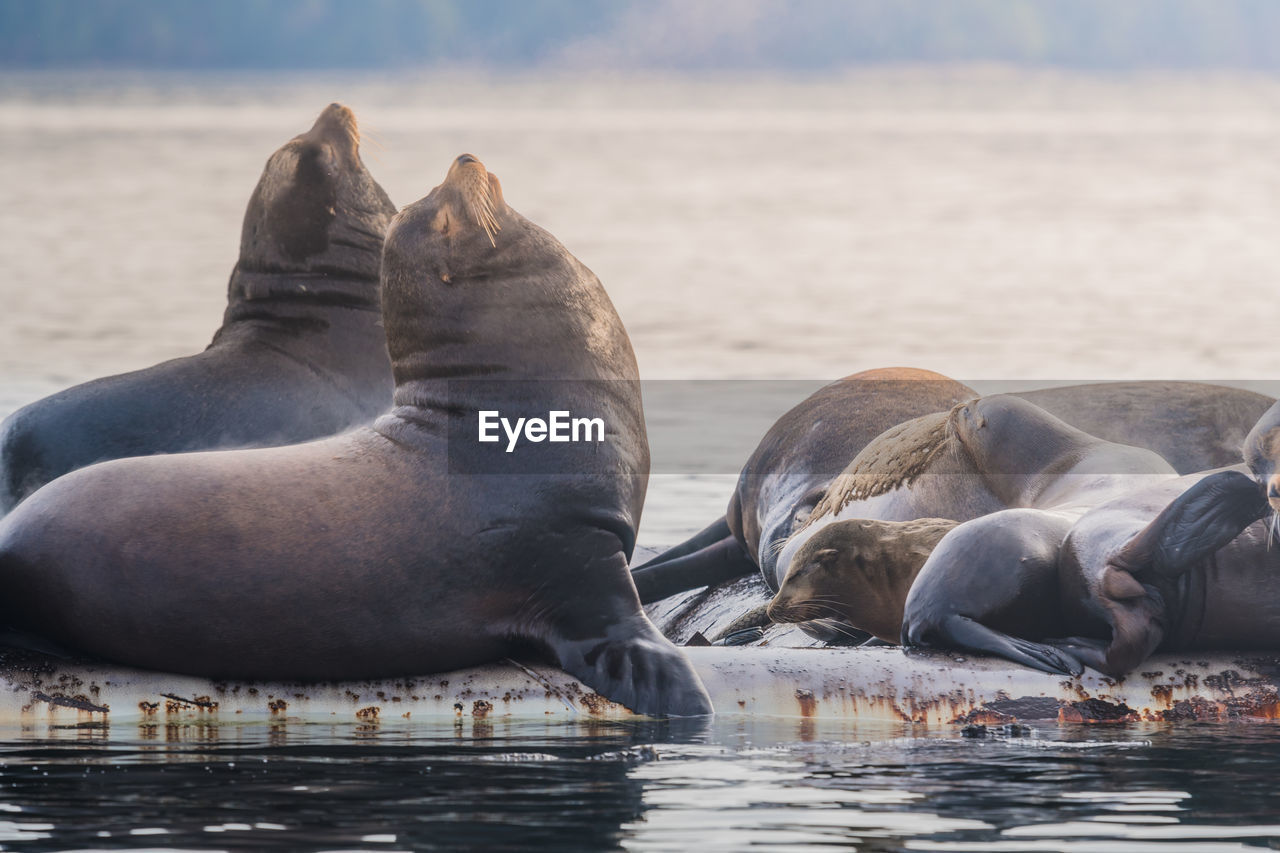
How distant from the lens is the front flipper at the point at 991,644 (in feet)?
24.2

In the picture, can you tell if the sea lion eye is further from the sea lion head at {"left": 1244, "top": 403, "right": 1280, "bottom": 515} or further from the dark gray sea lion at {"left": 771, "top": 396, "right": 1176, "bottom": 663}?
the sea lion head at {"left": 1244, "top": 403, "right": 1280, "bottom": 515}

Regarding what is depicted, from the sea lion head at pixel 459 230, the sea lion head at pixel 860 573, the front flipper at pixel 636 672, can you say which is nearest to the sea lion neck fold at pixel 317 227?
the sea lion head at pixel 459 230

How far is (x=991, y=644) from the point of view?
748cm

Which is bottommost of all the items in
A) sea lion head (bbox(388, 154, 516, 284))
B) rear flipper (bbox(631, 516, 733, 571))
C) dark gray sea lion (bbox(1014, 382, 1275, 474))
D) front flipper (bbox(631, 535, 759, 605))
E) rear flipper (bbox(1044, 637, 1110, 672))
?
rear flipper (bbox(1044, 637, 1110, 672))

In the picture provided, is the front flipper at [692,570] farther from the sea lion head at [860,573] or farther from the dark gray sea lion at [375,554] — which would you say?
the dark gray sea lion at [375,554]

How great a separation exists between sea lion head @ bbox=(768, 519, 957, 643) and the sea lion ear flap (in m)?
1.12

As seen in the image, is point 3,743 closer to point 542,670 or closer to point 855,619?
point 542,670

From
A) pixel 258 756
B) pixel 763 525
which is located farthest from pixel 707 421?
pixel 258 756

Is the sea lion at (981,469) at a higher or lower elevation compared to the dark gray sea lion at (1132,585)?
higher

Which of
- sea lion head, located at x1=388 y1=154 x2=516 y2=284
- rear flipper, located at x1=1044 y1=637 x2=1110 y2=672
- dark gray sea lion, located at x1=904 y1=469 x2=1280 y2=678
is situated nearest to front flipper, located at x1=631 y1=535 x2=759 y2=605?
dark gray sea lion, located at x1=904 y1=469 x2=1280 y2=678

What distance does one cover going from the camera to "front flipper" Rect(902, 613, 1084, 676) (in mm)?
7391

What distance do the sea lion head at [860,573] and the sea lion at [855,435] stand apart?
41.1 inches

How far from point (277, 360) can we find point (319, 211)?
0.81 meters

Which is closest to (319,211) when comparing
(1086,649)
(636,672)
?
(636,672)
